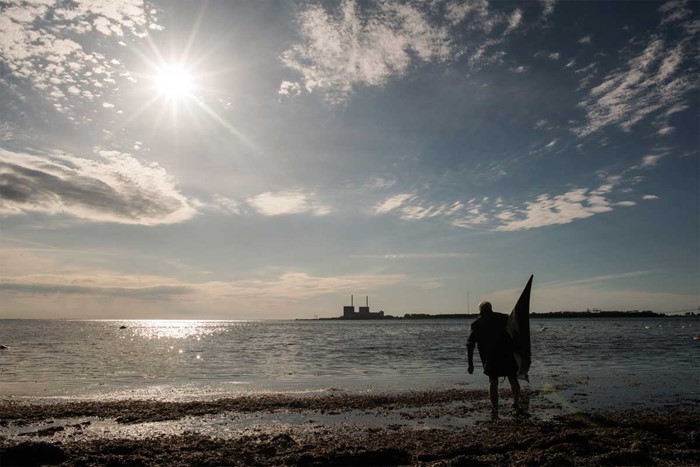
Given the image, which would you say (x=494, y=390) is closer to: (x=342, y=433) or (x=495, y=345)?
(x=495, y=345)

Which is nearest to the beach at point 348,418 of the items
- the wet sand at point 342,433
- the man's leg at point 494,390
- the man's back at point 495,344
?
the wet sand at point 342,433

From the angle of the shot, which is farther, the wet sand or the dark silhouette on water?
the dark silhouette on water

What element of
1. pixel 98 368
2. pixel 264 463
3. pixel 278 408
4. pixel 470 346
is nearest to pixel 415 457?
pixel 264 463

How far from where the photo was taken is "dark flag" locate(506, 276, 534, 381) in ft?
39.3

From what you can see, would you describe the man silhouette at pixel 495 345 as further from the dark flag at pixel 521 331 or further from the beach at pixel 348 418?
the beach at pixel 348 418

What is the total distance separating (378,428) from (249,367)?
1829 cm

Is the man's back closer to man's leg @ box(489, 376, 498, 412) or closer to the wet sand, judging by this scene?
man's leg @ box(489, 376, 498, 412)

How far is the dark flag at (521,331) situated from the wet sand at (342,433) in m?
1.26

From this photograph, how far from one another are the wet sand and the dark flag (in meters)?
1.26

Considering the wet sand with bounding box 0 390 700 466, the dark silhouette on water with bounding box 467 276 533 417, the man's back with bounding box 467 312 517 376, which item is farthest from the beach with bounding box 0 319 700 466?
the man's back with bounding box 467 312 517 376

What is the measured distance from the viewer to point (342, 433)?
34.8ft

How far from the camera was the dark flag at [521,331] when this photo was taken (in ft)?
39.3

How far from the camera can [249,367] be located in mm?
27797

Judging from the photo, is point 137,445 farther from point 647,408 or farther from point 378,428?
point 647,408
